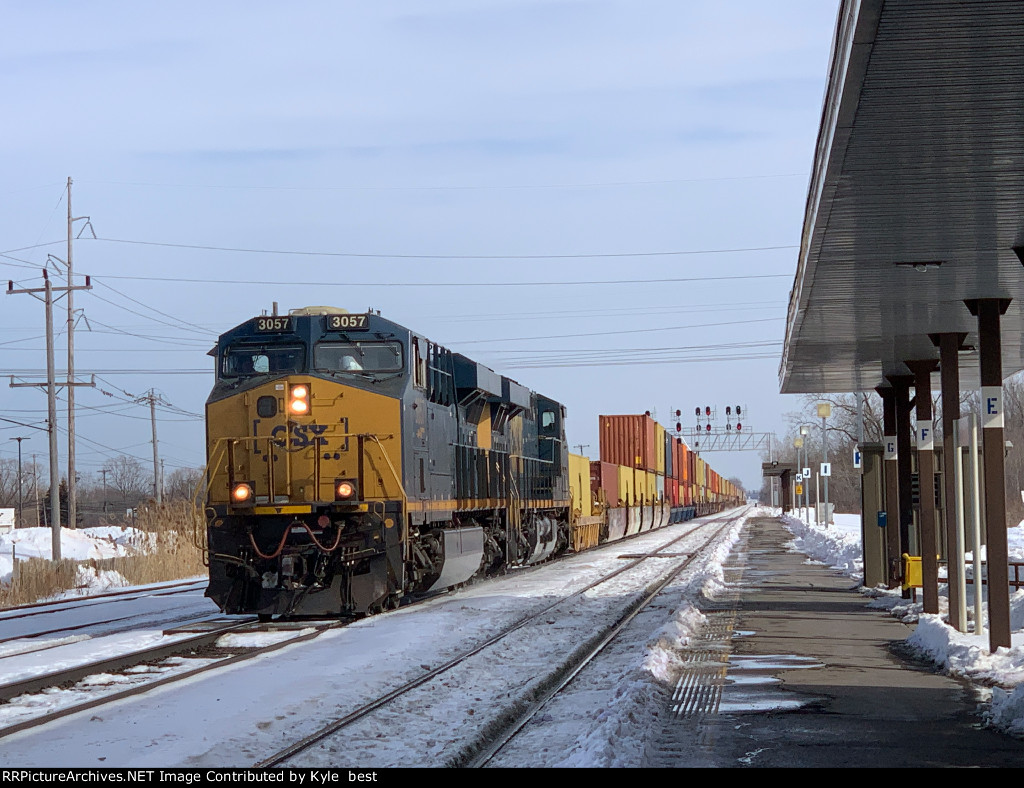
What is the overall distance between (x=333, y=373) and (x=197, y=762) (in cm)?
918

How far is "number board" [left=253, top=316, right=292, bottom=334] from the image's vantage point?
1589 centimetres

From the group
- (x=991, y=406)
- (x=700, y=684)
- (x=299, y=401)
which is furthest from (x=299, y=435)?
(x=991, y=406)

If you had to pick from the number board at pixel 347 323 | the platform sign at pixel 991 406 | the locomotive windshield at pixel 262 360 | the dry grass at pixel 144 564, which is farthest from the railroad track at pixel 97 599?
the platform sign at pixel 991 406

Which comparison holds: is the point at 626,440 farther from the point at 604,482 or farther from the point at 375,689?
the point at 375,689

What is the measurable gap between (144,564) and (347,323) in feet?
42.3

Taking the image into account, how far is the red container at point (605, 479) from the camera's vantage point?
125ft

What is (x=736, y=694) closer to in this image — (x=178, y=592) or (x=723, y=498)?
(x=178, y=592)

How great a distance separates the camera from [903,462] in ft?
57.4

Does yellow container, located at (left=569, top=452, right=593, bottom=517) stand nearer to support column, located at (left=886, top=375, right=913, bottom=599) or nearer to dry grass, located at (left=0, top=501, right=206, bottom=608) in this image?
dry grass, located at (left=0, top=501, right=206, bottom=608)

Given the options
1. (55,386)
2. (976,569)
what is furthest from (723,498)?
(976,569)

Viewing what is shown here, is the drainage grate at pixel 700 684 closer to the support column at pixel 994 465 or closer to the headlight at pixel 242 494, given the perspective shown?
the support column at pixel 994 465

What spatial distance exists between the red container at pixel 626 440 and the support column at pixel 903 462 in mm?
29412

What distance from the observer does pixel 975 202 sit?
8.49 m

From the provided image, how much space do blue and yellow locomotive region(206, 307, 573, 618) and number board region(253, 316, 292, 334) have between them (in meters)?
0.02
